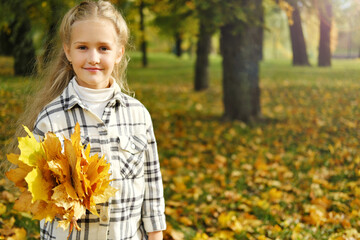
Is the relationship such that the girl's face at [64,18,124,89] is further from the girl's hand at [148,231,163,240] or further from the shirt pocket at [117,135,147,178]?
the girl's hand at [148,231,163,240]

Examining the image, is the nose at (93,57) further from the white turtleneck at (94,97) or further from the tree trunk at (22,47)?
the tree trunk at (22,47)

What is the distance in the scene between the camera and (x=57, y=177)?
1.54 m

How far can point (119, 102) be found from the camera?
193cm

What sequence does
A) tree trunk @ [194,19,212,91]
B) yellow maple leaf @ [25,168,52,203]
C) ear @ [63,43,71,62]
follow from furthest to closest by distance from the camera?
tree trunk @ [194,19,212,91] < ear @ [63,43,71,62] < yellow maple leaf @ [25,168,52,203]

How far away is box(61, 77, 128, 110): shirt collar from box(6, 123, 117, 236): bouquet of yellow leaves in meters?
0.26

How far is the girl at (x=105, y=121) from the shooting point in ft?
5.96

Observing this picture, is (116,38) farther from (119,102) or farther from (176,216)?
(176,216)

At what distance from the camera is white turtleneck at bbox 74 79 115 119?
1.86m

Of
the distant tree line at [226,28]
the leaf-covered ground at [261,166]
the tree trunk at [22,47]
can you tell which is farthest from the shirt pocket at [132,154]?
the tree trunk at [22,47]

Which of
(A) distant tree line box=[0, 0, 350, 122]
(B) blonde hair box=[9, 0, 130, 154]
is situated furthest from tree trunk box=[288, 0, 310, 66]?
(B) blonde hair box=[9, 0, 130, 154]

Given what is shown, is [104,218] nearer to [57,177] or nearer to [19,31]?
[57,177]

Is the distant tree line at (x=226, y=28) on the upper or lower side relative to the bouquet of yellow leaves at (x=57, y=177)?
upper

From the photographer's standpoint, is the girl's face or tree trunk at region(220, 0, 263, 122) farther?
tree trunk at region(220, 0, 263, 122)

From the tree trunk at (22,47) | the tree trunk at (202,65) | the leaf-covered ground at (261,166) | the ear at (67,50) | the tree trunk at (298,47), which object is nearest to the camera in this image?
the ear at (67,50)
